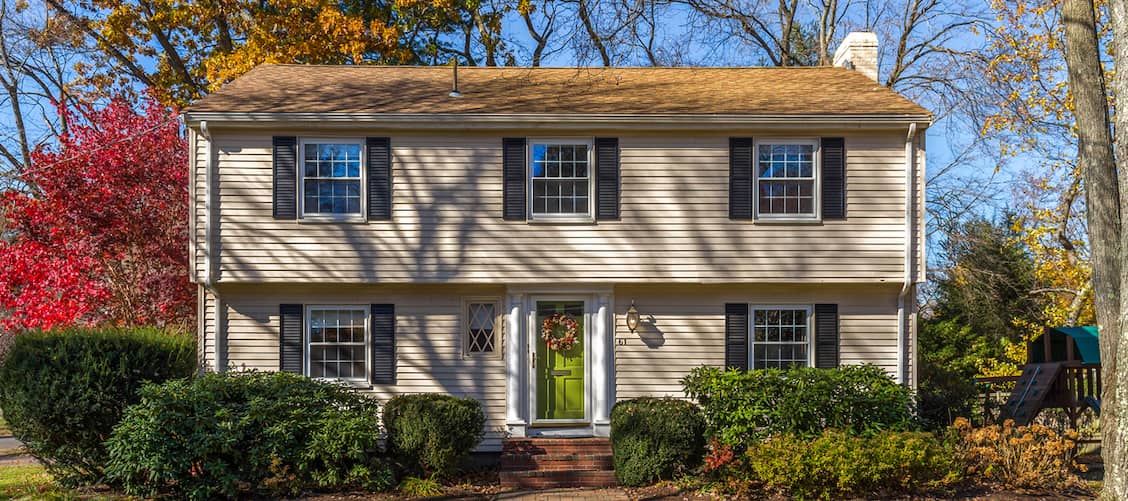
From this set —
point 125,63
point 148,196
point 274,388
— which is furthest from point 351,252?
point 125,63

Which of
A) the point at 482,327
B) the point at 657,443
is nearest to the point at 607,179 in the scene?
the point at 482,327

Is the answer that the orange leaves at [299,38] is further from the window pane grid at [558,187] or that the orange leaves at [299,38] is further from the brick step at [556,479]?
the brick step at [556,479]

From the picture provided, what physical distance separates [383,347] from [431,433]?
2.14 m

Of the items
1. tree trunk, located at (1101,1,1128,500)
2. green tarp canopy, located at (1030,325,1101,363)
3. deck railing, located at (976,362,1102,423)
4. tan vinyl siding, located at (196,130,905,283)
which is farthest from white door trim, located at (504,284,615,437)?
green tarp canopy, located at (1030,325,1101,363)

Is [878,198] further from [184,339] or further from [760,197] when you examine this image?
[184,339]

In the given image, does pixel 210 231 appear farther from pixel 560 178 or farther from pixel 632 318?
pixel 632 318

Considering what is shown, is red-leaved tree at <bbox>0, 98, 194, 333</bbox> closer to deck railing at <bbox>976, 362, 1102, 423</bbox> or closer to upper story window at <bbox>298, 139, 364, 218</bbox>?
upper story window at <bbox>298, 139, 364, 218</bbox>

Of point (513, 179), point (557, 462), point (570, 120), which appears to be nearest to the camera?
point (557, 462)

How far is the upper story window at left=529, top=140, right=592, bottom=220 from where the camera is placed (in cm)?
1286

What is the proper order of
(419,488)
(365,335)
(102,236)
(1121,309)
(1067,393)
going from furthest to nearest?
(102,236) < (1067,393) < (365,335) < (419,488) < (1121,309)

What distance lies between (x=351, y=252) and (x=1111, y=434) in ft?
33.9

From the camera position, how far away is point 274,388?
441 inches

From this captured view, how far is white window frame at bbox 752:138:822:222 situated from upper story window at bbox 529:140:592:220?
2535 mm

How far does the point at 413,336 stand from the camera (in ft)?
42.5
